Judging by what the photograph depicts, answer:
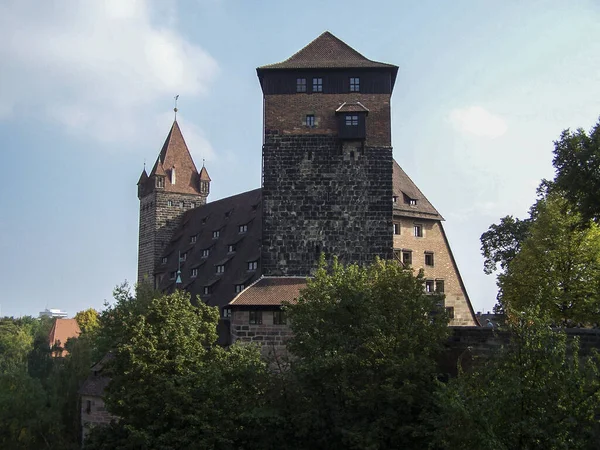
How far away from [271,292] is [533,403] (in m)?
18.1

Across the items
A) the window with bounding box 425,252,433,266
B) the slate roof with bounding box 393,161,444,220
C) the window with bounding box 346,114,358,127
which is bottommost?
the window with bounding box 425,252,433,266

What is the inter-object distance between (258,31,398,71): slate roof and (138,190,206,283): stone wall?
27.3 metres

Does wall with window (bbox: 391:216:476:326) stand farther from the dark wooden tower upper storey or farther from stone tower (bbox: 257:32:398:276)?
the dark wooden tower upper storey

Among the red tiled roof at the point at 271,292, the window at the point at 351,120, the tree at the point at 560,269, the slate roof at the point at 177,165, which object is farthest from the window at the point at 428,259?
the slate roof at the point at 177,165

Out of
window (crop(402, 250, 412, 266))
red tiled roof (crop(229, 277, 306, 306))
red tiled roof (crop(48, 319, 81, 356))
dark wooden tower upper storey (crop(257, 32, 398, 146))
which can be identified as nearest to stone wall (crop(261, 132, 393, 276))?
red tiled roof (crop(229, 277, 306, 306))

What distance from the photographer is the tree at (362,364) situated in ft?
67.4

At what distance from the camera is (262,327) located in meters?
Result: 31.8

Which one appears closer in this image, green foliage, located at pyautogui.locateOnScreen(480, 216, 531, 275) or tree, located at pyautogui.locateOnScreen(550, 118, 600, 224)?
tree, located at pyautogui.locateOnScreen(550, 118, 600, 224)

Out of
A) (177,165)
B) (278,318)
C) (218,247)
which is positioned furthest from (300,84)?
(177,165)

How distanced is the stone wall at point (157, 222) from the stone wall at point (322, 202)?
1066 inches

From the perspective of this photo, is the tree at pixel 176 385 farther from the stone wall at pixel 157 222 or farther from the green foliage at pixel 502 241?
the stone wall at pixel 157 222

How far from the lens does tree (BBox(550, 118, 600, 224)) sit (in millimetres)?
28000

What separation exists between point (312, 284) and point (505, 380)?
10.3 meters

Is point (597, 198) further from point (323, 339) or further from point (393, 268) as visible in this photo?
point (323, 339)
